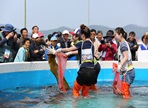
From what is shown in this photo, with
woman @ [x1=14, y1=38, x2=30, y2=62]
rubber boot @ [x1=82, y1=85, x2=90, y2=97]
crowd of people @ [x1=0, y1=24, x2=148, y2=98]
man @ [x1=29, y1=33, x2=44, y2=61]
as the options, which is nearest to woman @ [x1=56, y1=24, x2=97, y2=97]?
crowd of people @ [x1=0, y1=24, x2=148, y2=98]

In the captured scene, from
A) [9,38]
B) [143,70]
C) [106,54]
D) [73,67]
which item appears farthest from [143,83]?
[9,38]

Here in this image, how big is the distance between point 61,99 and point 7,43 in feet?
8.05

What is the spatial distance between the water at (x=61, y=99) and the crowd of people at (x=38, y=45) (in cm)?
99

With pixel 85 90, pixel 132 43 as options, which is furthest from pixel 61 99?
pixel 132 43

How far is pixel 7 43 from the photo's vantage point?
9.67m

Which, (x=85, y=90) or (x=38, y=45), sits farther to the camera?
(x=38, y=45)

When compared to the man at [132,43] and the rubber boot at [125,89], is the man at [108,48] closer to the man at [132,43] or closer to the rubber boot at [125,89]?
the man at [132,43]

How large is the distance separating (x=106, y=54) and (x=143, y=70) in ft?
4.38

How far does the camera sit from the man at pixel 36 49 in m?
10.3

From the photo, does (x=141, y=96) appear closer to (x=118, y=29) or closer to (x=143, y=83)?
(x=118, y=29)

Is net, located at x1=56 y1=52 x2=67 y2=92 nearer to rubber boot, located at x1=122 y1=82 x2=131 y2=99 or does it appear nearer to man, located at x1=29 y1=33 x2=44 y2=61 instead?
man, located at x1=29 y1=33 x2=44 y2=61

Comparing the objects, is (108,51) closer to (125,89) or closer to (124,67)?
(124,67)

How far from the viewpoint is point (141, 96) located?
8.77 metres

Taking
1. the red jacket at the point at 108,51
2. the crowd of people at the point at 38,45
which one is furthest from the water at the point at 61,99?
the red jacket at the point at 108,51
